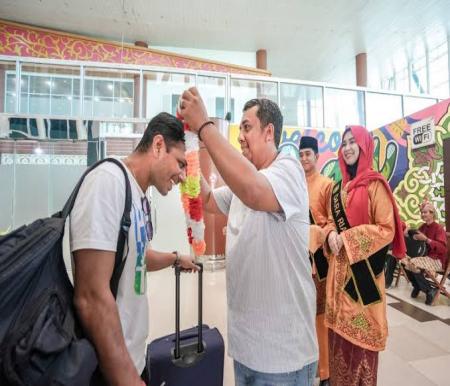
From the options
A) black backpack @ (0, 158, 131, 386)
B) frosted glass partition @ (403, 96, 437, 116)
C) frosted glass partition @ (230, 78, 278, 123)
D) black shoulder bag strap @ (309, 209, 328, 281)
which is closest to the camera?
black backpack @ (0, 158, 131, 386)

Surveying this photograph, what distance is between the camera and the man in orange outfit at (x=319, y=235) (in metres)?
1.72

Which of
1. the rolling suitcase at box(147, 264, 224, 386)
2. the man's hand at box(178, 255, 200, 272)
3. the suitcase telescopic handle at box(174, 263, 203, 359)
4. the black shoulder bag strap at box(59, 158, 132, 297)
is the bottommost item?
the rolling suitcase at box(147, 264, 224, 386)

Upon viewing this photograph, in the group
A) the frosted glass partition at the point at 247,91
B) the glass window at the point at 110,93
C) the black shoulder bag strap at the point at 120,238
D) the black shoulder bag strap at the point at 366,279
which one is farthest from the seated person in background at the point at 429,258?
the glass window at the point at 110,93

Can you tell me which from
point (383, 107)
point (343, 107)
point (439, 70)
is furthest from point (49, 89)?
point (439, 70)

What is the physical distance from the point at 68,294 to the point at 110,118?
463cm

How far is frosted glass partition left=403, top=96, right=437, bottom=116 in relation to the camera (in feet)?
20.4

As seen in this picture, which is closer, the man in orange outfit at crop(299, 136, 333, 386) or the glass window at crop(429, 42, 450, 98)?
the man in orange outfit at crop(299, 136, 333, 386)

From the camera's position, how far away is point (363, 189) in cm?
163

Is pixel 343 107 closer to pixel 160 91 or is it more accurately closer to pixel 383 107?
pixel 383 107

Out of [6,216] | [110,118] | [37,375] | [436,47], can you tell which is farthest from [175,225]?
[436,47]

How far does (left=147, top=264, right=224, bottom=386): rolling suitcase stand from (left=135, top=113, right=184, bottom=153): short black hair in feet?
1.83

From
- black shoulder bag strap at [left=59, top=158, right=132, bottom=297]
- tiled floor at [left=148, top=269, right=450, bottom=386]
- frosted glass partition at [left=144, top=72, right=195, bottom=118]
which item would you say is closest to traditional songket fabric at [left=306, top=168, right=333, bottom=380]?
tiled floor at [left=148, top=269, right=450, bottom=386]

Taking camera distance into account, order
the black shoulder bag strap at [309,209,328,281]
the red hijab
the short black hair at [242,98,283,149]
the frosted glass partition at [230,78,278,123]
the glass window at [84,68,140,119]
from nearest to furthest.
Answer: the short black hair at [242,98,283,149] < the red hijab < the black shoulder bag strap at [309,209,328,281] < the glass window at [84,68,140,119] < the frosted glass partition at [230,78,278,123]

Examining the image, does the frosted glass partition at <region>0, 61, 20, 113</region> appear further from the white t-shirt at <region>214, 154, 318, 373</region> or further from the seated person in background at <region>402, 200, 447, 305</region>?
the seated person in background at <region>402, 200, 447, 305</region>
